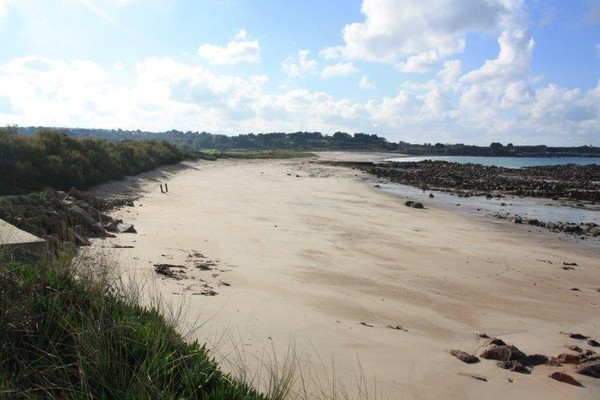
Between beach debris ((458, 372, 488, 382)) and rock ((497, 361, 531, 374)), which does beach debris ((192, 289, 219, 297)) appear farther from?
rock ((497, 361, 531, 374))

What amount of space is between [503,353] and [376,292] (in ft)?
7.89

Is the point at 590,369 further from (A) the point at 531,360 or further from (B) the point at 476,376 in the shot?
(B) the point at 476,376

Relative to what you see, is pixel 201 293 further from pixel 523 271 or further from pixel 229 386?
pixel 523 271

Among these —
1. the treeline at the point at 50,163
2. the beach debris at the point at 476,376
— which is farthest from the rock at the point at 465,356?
the treeline at the point at 50,163

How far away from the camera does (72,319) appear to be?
12.0 feet

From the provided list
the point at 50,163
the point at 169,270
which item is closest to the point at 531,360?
the point at 169,270

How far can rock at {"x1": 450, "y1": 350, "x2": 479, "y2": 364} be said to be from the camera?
15.4ft

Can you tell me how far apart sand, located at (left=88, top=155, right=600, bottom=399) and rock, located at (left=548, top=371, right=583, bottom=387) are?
0.23 ft

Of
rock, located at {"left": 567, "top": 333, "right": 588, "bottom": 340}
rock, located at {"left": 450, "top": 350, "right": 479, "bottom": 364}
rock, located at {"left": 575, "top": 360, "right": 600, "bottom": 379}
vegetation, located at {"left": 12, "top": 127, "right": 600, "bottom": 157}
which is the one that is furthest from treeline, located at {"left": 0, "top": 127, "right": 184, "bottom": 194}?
vegetation, located at {"left": 12, "top": 127, "right": 600, "bottom": 157}

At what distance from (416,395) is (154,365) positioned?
7.01ft

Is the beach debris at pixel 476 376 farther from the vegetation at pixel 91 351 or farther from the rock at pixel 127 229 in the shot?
the rock at pixel 127 229

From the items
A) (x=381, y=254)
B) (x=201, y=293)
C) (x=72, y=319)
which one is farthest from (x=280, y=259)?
(x=72, y=319)

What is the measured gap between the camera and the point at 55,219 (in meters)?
8.75

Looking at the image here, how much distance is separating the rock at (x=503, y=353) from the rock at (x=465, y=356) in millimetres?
148
